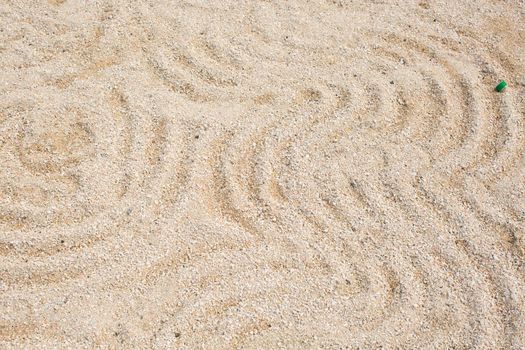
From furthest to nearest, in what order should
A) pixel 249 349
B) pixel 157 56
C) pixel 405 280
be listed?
pixel 157 56 < pixel 405 280 < pixel 249 349

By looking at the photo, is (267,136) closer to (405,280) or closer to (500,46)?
(405,280)

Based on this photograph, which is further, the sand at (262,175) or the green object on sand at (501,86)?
the green object on sand at (501,86)

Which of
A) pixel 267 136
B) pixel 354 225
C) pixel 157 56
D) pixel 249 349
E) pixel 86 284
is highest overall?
pixel 157 56

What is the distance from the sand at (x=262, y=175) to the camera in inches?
147

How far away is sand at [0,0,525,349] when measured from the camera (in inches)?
147

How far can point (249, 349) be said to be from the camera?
3.62m

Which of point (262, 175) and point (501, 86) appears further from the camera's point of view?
point (501, 86)

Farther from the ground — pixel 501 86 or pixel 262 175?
pixel 501 86

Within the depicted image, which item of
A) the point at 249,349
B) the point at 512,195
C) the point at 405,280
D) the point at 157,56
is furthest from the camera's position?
the point at 157,56

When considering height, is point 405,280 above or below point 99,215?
below

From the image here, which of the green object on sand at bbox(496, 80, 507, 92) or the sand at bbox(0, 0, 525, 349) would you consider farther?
the green object on sand at bbox(496, 80, 507, 92)

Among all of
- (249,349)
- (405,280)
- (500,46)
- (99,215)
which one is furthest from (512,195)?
(99,215)

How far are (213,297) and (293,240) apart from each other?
579mm

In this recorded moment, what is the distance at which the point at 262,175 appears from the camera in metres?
4.27
